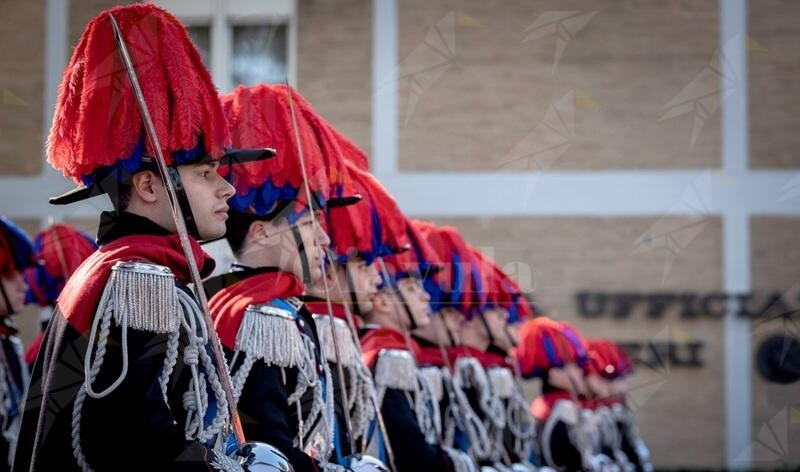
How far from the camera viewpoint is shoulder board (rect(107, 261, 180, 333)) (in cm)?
252

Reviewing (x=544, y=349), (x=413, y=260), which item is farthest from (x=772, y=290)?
(x=413, y=260)

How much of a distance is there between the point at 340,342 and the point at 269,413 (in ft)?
2.92

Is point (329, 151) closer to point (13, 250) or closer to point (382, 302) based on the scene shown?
point (382, 302)

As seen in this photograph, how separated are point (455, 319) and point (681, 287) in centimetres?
817

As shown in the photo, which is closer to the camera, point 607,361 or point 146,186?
point 146,186

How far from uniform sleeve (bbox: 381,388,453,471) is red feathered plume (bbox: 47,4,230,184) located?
6.66 ft

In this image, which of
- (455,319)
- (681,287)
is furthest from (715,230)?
(455,319)

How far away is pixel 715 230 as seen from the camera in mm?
14547

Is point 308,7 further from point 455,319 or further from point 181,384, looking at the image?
point 181,384

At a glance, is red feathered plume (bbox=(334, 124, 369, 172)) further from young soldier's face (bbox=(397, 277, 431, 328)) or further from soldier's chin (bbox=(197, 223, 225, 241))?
soldier's chin (bbox=(197, 223, 225, 241))

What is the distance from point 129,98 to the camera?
276cm

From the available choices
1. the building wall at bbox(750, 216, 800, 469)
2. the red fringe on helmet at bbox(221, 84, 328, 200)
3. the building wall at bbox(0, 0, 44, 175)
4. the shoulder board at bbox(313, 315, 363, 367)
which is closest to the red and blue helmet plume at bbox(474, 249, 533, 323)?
the shoulder board at bbox(313, 315, 363, 367)

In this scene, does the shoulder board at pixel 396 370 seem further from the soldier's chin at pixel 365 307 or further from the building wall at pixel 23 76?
the building wall at pixel 23 76

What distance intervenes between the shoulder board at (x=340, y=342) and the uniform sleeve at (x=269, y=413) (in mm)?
709
